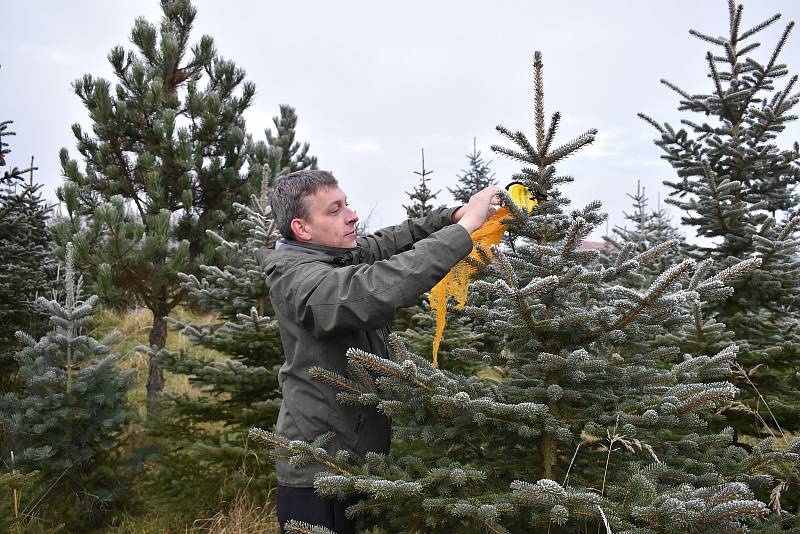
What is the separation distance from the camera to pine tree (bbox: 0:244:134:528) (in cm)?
492

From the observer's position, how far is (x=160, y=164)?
720 centimetres

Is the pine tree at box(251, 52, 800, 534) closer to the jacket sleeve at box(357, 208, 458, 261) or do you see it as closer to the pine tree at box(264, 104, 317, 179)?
the jacket sleeve at box(357, 208, 458, 261)

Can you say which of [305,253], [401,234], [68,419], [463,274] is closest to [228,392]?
[68,419]

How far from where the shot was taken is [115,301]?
251 inches

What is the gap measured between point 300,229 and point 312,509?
4.20ft

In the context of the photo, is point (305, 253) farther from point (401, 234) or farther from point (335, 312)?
point (401, 234)

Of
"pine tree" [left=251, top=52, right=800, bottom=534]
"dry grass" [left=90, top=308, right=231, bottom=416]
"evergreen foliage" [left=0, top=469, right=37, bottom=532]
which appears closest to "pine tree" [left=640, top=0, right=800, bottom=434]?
"pine tree" [left=251, top=52, right=800, bottom=534]

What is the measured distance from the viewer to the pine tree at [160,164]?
634cm

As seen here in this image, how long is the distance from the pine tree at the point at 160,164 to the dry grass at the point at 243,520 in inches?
93.2

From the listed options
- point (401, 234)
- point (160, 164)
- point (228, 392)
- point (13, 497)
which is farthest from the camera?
point (160, 164)

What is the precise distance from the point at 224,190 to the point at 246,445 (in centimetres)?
400

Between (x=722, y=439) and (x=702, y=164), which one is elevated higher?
(x=702, y=164)

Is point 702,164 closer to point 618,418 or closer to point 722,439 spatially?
point 722,439

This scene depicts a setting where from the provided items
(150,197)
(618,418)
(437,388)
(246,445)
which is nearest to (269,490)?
(246,445)
